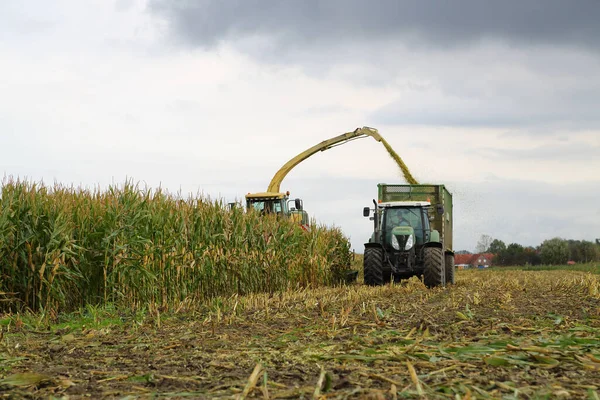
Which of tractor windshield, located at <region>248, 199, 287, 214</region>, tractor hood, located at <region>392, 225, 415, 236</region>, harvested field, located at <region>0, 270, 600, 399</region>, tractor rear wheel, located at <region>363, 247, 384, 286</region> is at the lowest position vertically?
harvested field, located at <region>0, 270, 600, 399</region>

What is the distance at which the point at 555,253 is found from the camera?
5397cm

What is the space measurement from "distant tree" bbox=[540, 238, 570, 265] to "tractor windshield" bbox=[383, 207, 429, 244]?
40873mm

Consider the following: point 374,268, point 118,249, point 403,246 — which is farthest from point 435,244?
point 118,249

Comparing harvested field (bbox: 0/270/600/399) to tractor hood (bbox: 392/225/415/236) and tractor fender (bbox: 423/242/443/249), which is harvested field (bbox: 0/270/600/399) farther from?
tractor hood (bbox: 392/225/415/236)

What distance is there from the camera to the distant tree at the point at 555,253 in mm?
53719

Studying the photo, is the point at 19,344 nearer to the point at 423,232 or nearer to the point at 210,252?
the point at 210,252

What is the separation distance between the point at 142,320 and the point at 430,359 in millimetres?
5541

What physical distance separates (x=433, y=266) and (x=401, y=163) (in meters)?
7.79

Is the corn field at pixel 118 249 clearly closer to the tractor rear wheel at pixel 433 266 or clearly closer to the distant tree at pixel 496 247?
the tractor rear wheel at pixel 433 266

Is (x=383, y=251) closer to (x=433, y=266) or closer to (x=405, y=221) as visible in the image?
(x=405, y=221)

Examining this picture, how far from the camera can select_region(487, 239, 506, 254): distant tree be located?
56.6 m

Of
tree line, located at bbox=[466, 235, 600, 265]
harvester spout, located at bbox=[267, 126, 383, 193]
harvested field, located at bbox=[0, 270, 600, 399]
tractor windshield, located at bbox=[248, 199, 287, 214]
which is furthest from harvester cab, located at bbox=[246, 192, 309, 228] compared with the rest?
tree line, located at bbox=[466, 235, 600, 265]

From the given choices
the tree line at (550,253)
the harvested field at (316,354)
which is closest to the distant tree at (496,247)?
the tree line at (550,253)

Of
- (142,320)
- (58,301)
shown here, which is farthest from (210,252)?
(142,320)
